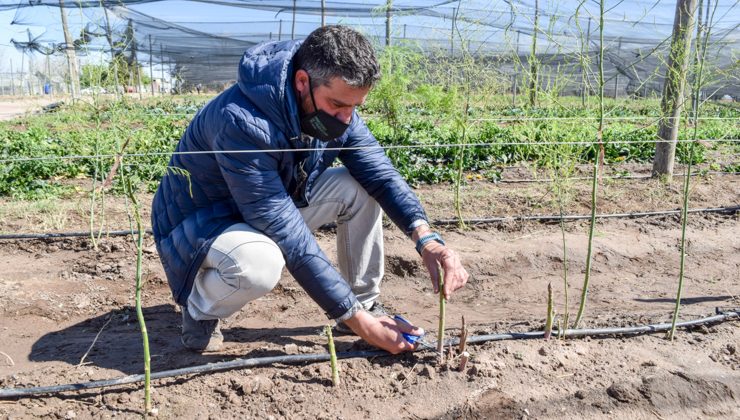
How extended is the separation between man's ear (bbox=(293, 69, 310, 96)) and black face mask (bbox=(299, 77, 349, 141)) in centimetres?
1

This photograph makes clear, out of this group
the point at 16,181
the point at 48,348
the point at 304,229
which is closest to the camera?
the point at 304,229

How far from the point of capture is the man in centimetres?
199

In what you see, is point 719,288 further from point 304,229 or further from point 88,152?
point 88,152

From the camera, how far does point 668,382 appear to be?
214 cm

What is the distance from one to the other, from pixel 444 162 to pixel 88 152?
3.39 m

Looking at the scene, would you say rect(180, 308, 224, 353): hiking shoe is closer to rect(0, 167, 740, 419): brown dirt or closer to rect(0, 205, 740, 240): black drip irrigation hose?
rect(0, 167, 740, 419): brown dirt

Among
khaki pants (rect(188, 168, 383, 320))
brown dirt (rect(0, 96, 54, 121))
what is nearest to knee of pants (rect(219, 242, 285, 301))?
khaki pants (rect(188, 168, 383, 320))

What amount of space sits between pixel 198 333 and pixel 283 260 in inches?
19.4

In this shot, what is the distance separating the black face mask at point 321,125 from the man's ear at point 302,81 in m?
0.01

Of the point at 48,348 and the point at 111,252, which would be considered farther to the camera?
the point at 111,252

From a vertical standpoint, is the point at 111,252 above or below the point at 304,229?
below

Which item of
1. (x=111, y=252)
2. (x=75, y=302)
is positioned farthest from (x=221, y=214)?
(x=111, y=252)

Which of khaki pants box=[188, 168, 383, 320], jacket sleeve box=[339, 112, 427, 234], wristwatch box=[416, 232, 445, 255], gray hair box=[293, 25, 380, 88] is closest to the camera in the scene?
gray hair box=[293, 25, 380, 88]

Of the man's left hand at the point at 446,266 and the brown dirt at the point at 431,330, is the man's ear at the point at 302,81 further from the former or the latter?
the brown dirt at the point at 431,330
